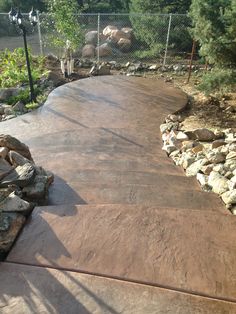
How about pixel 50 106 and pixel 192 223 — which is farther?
pixel 50 106

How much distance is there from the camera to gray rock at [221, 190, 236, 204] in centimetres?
366

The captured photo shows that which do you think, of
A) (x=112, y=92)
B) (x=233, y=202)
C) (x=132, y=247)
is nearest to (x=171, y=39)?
(x=112, y=92)

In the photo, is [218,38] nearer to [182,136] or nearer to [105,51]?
[182,136]

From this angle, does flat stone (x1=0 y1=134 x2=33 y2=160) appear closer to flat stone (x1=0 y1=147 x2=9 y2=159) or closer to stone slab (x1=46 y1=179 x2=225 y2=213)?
flat stone (x1=0 y1=147 x2=9 y2=159)

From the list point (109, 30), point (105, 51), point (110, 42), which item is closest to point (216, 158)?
point (105, 51)

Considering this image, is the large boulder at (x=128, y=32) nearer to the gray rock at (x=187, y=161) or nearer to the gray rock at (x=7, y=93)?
the gray rock at (x=7, y=93)

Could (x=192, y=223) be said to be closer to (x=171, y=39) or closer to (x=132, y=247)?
(x=132, y=247)

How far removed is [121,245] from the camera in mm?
2816

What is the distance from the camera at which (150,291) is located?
2.38 m

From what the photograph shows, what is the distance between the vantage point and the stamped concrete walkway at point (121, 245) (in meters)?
2.32

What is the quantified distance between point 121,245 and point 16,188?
1351mm

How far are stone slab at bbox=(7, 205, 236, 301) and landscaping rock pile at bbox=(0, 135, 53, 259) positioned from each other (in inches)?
4.2

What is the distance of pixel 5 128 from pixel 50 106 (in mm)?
1276

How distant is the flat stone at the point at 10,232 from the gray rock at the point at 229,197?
2.23 m
